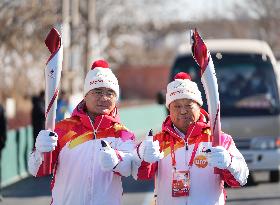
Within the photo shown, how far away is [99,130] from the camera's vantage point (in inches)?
233

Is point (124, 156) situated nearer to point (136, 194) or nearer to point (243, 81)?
point (136, 194)

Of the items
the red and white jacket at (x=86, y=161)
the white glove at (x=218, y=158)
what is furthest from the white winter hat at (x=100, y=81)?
the white glove at (x=218, y=158)

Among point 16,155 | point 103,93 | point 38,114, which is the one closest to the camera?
point 103,93

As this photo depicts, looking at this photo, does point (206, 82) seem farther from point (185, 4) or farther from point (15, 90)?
point (185, 4)

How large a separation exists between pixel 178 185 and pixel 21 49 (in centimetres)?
2602

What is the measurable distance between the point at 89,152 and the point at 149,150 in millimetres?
427

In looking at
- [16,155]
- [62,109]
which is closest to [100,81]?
[62,109]

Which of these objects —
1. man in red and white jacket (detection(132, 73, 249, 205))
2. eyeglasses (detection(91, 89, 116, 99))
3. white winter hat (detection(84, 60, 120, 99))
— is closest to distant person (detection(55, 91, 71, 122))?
white winter hat (detection(84, 60, 120, 99))

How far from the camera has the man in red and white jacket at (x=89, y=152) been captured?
5848 mm

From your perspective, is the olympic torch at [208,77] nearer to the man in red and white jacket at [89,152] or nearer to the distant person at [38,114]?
the man in red and white jacket at [89,152]

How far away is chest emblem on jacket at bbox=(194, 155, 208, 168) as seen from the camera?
592 cm

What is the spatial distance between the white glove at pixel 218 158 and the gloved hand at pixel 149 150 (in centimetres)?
31

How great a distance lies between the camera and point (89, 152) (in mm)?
5895

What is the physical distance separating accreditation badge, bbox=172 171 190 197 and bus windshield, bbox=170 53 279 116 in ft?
29.7
